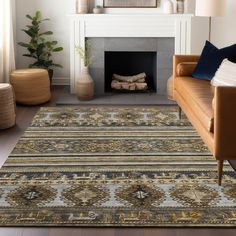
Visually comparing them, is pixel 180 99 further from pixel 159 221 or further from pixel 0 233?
pixel 0 233

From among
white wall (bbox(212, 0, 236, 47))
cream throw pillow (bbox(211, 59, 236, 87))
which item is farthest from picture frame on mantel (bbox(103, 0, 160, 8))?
cream throw pillow (bbox(211, 59, 236, 87))

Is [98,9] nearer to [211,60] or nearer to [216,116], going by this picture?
[211,60]

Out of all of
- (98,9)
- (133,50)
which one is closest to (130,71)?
(133,50)

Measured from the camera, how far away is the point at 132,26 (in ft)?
19.2

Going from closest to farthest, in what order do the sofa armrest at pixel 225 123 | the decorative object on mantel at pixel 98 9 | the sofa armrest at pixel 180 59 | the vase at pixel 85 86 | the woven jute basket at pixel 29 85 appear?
the sofa armrest at pixel 225 123
the sofa armrest at pixel 180 59
the woven jute basket at pixel 29 85
the vase at pixel 85 86
the decorative object on mantel at pixel 98 9

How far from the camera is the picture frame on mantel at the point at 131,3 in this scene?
589cm

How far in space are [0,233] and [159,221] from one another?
837mm

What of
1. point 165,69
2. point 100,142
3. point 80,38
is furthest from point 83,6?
point 100,142

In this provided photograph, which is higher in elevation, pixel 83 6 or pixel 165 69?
pixel 83 6

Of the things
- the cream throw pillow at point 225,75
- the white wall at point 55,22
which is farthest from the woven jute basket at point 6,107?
the white wall at point 55,22

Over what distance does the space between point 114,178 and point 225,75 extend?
54.4 inches

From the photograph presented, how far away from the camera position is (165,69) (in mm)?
5980

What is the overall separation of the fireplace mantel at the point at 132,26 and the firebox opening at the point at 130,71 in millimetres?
430

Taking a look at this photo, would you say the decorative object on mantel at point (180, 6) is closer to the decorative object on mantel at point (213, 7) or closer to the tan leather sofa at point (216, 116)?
the decorative object on mantel at point (213, 7)
